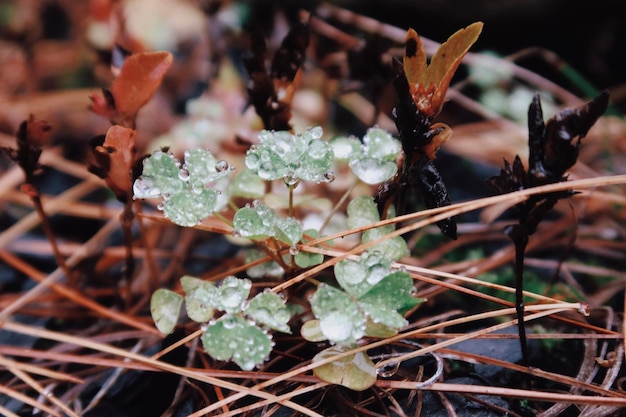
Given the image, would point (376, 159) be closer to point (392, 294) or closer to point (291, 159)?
point (291, 159)

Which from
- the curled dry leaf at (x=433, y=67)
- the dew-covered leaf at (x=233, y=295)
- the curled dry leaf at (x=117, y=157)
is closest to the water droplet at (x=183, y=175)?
the curled dry leaf at (x=117, y=157)

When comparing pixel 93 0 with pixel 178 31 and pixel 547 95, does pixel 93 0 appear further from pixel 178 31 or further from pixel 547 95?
pixel 547 95

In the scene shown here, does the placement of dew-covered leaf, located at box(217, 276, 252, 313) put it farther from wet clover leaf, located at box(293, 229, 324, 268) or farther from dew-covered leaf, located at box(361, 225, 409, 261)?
dew-covered leaf, located at box(361, 225, 409, 261)

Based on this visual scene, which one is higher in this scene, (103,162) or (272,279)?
(103,162)

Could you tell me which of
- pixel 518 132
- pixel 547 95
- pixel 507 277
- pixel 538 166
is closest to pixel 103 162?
pixel 538 166

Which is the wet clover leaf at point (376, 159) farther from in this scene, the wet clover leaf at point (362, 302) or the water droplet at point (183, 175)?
the water droplet at point (183, 175)

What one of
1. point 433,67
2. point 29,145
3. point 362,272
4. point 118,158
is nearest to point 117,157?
point 118,158
